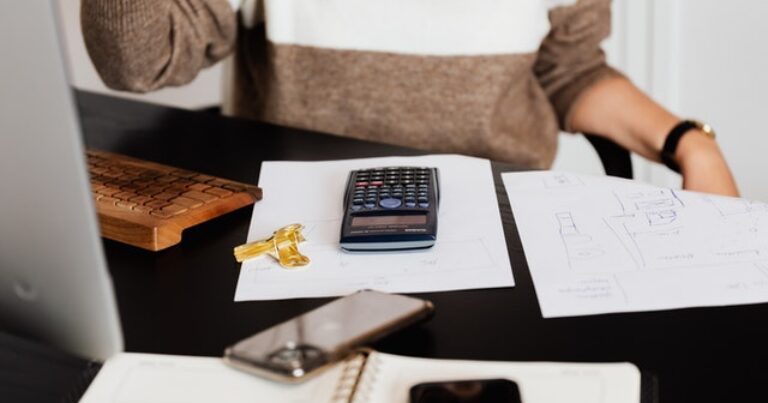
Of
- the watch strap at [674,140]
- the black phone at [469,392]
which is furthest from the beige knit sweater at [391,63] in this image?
the black phone at [469,392]

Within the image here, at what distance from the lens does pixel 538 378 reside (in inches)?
22.7

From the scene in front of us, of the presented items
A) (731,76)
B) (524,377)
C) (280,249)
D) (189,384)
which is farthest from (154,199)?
(731,76)

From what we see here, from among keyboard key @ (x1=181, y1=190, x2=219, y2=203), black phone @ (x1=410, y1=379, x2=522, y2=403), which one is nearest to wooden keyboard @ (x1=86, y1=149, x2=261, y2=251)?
keyboard key @ (x1=181, y1=190, x2=219, y2=203)

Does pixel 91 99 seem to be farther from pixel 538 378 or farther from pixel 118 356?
pixel 538 378

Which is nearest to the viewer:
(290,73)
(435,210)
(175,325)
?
(175,325)

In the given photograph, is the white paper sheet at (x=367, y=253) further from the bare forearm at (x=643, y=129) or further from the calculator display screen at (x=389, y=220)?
the bare forearm at (x=643, y=129)

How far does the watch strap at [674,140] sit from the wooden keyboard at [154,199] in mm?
530

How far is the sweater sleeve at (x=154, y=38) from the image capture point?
1.08 metres

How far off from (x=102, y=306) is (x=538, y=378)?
0.24m

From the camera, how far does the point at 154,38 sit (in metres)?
1.13

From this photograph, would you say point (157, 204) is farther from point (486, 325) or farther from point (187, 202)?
point (486, 325)

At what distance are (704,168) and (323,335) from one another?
0.67m

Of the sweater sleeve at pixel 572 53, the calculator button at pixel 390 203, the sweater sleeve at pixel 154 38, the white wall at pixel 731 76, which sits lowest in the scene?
the white wall at pixel 731 76

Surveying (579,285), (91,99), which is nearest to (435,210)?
(579,285)
